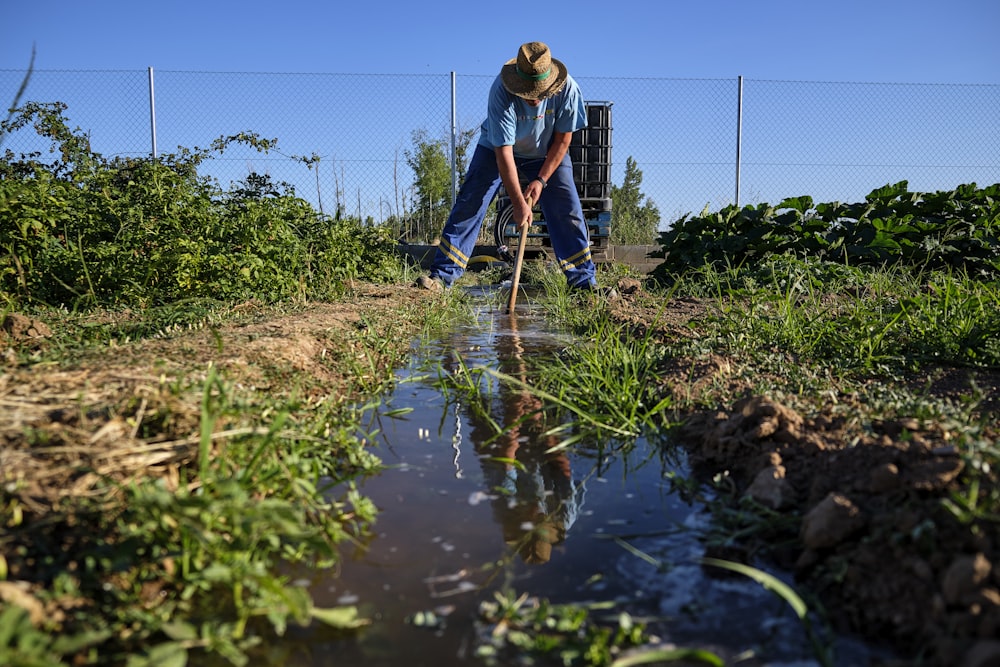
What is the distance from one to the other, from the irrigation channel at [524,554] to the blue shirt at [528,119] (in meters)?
3.28

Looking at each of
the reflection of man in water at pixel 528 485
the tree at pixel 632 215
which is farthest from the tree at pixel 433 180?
the reflection of man in water at pixel 528 485

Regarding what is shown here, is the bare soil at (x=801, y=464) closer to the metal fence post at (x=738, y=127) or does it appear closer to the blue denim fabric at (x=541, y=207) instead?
the blue denim fabric at (x=541, y=207)

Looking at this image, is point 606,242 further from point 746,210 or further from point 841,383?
point 841,383

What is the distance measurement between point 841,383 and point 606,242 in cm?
667

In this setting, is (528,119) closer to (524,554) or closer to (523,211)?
(523,211)

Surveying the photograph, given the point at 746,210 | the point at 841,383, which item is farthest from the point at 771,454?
the point at 746,210

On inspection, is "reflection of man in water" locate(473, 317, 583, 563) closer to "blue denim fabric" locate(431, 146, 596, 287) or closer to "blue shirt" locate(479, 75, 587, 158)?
"blue shirt" locate(479, 75, 587, 158)

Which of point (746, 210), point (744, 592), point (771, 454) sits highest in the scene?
point (746, 210)

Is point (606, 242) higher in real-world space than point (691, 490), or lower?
higher

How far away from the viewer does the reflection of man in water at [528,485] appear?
1.61 metres

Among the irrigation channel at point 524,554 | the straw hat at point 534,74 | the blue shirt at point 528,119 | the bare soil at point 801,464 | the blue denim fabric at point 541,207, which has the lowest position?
the irrigation channel at point 524,554

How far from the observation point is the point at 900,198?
6402 millimetres

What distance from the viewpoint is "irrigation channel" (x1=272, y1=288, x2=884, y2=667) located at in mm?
1205

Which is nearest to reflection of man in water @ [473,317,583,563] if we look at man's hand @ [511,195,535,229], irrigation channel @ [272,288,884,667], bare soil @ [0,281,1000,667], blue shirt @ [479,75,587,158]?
irrigation channel @ [272,288,884,667]
